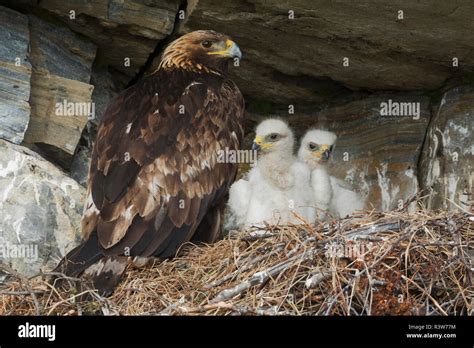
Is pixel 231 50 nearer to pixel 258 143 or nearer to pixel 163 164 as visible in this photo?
pixel 258 143

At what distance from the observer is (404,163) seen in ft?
35.2

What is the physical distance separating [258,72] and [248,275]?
2.91 meters

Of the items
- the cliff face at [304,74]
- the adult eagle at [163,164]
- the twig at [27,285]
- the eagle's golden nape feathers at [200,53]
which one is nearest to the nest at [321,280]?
the twig at [27,285]

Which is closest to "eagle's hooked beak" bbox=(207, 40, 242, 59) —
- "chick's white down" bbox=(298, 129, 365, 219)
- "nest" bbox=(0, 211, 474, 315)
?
"chick's white down" bbox=(298, 129, 365, 219)

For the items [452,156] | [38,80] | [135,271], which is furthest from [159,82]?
[452,156]

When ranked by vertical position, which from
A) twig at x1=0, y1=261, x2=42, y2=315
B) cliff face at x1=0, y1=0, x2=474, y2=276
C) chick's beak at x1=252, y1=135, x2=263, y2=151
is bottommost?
twig at x1=0, y1=261, x2=42, y2=315

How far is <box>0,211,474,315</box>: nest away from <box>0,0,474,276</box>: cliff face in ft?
4.42

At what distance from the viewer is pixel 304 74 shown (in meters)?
10.7

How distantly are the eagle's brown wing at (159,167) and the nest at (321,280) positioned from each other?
355 millimetres

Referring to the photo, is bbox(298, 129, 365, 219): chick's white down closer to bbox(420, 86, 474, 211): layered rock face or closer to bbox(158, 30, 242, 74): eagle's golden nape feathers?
bbox(420, 86, 474, 211): layered rock face

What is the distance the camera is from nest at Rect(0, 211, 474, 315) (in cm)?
783

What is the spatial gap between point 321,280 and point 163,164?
1762mm

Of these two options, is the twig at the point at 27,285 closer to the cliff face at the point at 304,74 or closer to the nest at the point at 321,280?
the nest at the point at 321,280

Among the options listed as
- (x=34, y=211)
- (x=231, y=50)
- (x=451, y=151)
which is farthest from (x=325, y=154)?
(x=34, y=211)
